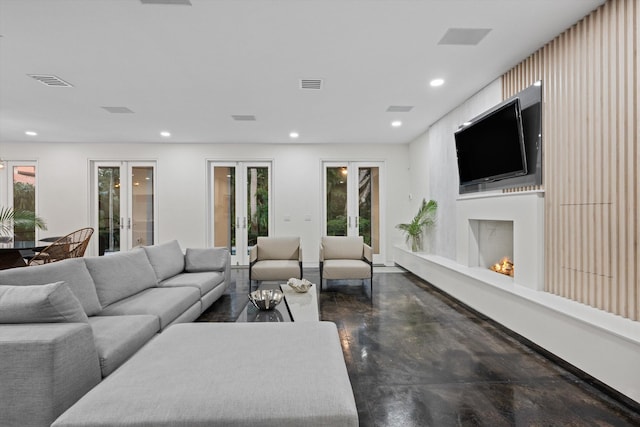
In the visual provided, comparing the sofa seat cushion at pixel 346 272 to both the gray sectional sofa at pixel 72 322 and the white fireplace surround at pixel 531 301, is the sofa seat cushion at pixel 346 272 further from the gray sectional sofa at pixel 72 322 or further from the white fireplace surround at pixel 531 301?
the gray sectional sofa at pixel 72 322

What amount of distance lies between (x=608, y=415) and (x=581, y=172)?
1.75 meters

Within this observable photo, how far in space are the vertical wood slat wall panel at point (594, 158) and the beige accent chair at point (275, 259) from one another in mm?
3164

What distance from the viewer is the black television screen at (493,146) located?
131 inches

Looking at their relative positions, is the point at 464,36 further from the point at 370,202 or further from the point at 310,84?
the point at 370,202

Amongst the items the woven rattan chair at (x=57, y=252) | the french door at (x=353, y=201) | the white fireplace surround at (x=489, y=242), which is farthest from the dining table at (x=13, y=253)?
the white fireplace surround at (x=489, y=242)

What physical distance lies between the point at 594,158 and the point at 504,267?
186cm

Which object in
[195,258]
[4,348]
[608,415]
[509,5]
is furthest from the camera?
[195,258]

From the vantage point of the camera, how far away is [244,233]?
23.9 ft

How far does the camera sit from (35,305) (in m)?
1.66

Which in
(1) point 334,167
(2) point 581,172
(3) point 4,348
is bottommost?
(3) point 4,348

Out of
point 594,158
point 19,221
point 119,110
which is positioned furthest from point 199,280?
point 19,221

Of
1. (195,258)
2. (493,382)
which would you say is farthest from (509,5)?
(195,258)

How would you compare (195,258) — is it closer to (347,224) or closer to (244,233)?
(244,233)

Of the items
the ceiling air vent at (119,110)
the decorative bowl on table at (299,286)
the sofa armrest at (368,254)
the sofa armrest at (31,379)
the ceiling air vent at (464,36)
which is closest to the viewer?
the sofa armrest at (31,379)
